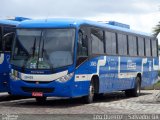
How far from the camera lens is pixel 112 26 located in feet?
78.9

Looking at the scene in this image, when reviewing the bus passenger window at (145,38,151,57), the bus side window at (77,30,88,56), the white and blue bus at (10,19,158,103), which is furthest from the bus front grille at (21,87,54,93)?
the bus passenger window at (145,38,151,57)

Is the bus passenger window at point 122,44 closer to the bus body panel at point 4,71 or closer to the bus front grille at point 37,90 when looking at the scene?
the bus body panel at point 4,71

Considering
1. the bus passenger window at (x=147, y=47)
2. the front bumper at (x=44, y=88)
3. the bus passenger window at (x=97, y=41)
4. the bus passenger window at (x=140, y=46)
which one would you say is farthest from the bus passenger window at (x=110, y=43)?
the bus passenger window at (x=147, y=47)

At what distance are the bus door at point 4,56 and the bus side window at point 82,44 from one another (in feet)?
10.5

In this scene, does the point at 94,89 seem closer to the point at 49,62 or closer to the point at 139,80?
the point at 49,62

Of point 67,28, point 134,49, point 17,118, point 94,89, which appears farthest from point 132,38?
point 17,118

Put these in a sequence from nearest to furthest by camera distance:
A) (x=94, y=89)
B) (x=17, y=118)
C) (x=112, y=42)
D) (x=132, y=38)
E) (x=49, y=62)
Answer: (x=17, y=118) → (x=49, y=62) → (x=94, y=89) → (x=112, y=42) → (x=132, y=38)

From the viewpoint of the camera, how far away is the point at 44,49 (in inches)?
755

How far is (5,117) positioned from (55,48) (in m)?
4.87

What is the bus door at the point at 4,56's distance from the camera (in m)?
21.1

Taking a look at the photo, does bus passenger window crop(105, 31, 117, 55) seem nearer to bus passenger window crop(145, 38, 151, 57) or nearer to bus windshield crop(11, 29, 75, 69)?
bus windshield crop(11, 29, 75, 69)

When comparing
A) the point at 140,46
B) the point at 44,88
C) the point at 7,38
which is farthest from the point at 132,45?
the point at 44,88

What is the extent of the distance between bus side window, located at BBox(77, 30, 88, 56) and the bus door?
3209 mm

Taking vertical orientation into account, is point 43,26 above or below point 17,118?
above
